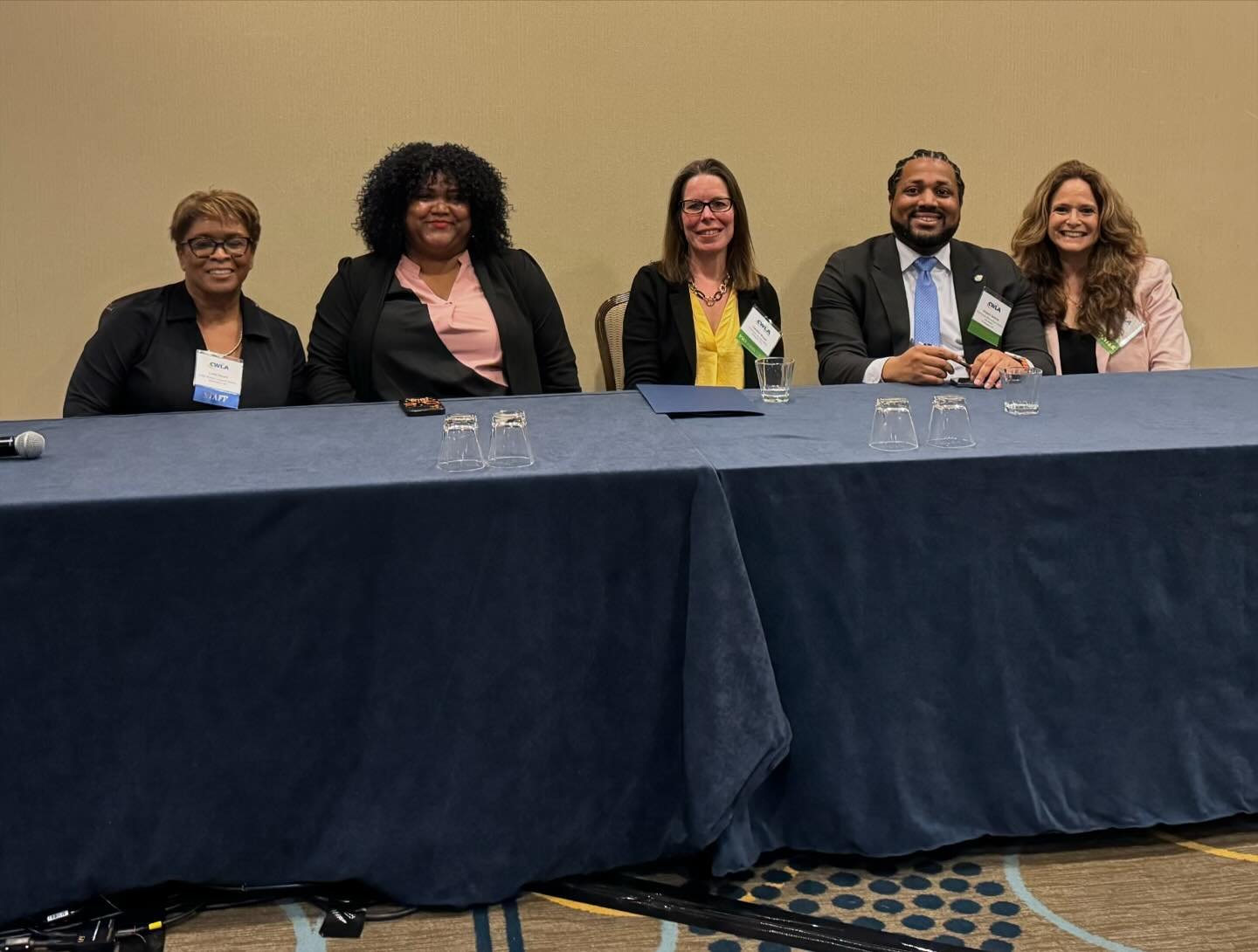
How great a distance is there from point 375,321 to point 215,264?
371 millimetres

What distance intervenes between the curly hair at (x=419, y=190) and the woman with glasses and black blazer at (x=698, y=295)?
444mm

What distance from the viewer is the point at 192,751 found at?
172 cm

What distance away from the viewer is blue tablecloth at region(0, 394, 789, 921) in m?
1.67

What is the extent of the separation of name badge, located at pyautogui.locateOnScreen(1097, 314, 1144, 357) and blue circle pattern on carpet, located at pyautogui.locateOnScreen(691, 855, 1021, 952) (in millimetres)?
1755

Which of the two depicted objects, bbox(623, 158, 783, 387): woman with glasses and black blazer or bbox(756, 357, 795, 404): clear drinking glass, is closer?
bbox(756, 357, 795, 404): clear drinking glass

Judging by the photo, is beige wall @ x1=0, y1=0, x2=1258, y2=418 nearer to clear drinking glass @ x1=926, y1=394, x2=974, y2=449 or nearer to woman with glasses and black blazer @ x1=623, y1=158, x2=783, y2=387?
woman with glasses and black blazer @ x1=623, y1=158, x2=783, y2=387

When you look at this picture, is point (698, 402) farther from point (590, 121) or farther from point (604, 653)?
point (590, 121)

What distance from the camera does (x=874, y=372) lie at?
9.37ft

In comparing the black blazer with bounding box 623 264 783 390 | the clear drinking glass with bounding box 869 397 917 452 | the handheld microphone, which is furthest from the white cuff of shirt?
the handheld microphone

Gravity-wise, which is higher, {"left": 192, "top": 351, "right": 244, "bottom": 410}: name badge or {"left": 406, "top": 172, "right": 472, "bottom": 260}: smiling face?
A: {"left": 406, "top": 172, "right": 472, "bottom": 260}: smiling face

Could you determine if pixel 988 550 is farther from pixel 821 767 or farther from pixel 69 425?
pixel 69 425

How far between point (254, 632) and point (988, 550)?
1.05 meters

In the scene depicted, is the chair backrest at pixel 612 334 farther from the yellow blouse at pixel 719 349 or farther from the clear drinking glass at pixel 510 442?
the clear drinking glass at pixel 510 442

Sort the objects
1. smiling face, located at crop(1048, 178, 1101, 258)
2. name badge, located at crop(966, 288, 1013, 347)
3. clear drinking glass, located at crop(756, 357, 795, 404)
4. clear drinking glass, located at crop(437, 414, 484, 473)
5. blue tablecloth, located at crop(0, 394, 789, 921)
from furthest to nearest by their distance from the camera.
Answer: smiling face, located at crop(1048, 178, 1101, 258) < name badge, located at crop(966, 288, 1013, 347) < clear drinking glass, located at crop(756, 357, 795, 404) < clear drinking glass, located at crop(437, 414, 484, 473) < blue tablecloth, located at crop(0, 394, 789, 921)
